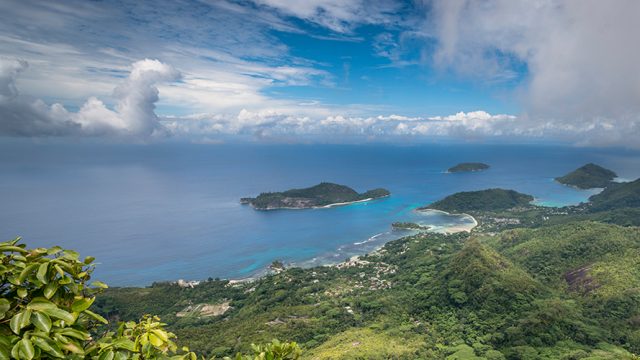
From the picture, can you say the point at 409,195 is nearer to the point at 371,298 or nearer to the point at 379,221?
the point at 379,221

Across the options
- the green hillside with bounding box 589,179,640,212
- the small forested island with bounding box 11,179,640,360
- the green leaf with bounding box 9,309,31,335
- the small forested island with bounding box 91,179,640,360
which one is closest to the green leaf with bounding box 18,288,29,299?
the green leaf with bounding box 9,309,31,335

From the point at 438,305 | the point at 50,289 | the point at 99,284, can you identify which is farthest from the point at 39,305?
the point at 438,305

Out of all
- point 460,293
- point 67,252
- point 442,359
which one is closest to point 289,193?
point 460,293

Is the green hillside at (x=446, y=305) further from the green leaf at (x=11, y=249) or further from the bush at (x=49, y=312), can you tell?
the green leaf at (x=11, y=249)

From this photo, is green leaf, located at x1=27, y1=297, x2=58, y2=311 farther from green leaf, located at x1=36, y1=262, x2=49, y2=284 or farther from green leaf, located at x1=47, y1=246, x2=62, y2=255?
green leaf, located at x1=47, y1=246, x2=62, y2=255

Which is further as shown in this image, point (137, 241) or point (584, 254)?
point (137, 241)

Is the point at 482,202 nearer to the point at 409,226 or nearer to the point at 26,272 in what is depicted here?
the point at 409,226
